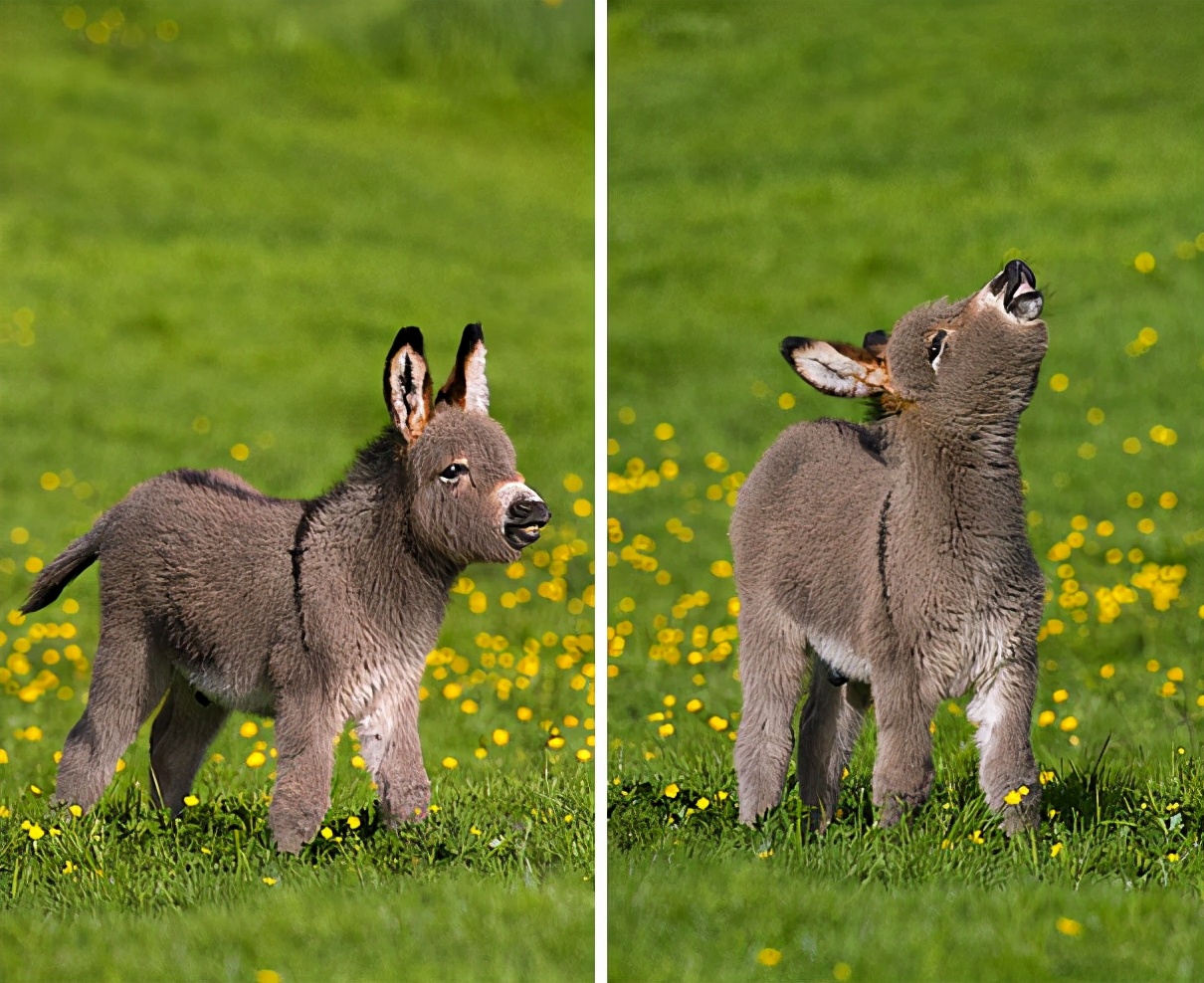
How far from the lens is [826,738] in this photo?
4.48m

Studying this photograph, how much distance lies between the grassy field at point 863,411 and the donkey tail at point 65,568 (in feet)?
5.32

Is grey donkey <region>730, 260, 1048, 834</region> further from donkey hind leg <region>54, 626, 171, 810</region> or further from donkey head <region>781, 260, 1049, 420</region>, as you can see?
donkey hind leg <region>54, 626, 171, 810</region>

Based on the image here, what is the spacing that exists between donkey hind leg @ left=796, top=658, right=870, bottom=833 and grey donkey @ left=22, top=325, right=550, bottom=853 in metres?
0.93

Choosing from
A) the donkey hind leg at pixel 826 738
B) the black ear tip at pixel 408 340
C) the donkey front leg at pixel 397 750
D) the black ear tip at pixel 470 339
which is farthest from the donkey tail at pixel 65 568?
the donkey hind leg at pixel 826 738

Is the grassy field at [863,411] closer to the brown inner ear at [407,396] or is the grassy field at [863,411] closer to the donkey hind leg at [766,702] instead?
the donkey hind leg at [766,702]

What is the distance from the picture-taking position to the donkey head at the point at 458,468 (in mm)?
4160

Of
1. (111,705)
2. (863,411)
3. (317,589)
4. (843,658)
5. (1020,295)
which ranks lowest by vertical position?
(111,705)

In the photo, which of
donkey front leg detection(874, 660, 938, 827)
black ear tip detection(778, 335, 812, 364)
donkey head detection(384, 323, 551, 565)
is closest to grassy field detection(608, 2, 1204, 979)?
donkey front leg detection(874, 660, 938, 827)

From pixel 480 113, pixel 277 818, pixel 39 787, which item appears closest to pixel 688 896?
pixel 277 818

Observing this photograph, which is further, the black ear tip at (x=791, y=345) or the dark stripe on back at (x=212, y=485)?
the dark stripe on back at (x=212, y=485)

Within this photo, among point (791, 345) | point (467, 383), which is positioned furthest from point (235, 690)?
point (791, 345)

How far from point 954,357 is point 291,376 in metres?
4.93

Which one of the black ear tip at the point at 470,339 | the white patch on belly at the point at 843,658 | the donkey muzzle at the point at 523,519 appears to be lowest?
the white patch on belly at the point at 843,658

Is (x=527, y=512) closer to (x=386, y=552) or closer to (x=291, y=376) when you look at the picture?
(x=386, y=552)
